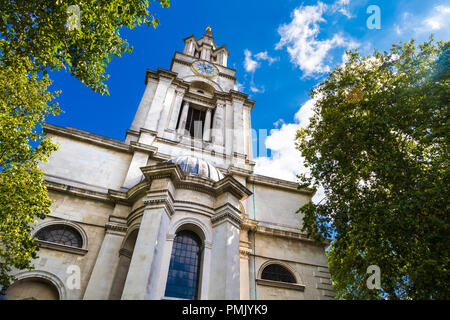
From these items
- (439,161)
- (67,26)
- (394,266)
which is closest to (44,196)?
(67,26)

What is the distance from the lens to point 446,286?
854cm

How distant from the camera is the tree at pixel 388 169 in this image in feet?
31.5

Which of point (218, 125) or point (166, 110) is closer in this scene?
point (166, 110)

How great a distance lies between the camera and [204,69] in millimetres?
28359

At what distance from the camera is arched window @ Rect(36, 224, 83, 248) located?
519 inches

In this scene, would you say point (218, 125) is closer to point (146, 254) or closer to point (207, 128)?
point (207, 128)

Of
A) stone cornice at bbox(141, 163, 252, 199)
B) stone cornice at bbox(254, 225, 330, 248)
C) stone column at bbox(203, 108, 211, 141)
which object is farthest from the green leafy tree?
stone column at bbox(203, 108, 211, 141)

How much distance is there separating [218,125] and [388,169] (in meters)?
13.9

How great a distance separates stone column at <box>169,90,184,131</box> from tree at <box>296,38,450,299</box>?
9.30 metres

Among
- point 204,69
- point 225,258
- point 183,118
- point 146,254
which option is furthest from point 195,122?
point 146,254

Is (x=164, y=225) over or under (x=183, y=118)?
under
